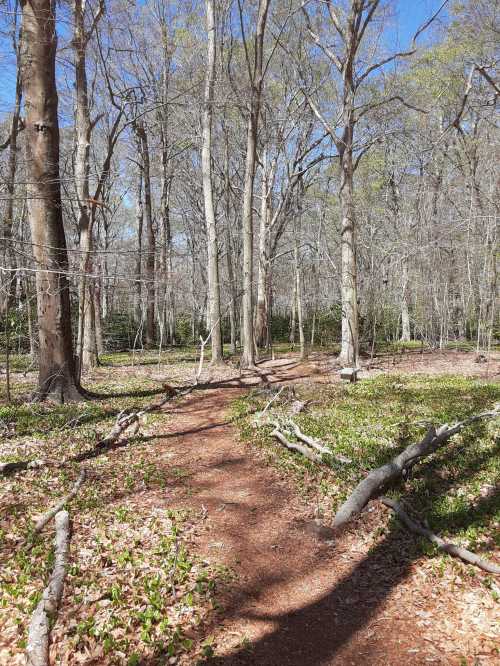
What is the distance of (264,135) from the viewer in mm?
21531

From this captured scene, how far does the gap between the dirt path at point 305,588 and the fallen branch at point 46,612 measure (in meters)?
1.25

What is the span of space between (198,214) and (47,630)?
26579 millimetres

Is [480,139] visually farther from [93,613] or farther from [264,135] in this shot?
[93,613]

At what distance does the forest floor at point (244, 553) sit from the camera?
134 inches

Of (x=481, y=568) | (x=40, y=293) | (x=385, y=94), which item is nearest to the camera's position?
(x=481, y=568)

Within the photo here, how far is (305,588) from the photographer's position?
4086mm

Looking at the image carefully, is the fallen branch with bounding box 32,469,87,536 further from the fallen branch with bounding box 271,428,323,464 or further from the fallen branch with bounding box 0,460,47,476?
the fallen branch with bounding box 271,428,323,464

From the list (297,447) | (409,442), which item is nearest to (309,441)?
(297,447)

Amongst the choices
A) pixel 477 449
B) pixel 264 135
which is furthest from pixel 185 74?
pixel 477 449

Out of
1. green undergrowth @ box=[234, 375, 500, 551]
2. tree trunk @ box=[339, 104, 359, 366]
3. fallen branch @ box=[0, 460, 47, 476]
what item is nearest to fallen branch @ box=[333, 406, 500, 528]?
green undergrowth @ box=[234, 375, 500, 551]

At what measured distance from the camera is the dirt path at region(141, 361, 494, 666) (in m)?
3.34

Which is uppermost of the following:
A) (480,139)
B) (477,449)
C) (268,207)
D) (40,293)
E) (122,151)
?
(122,151)

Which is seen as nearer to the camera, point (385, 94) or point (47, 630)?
point (47, 630)

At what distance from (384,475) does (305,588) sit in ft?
6.14
